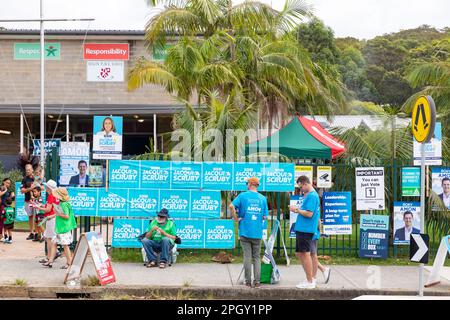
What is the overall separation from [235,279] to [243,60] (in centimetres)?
1008

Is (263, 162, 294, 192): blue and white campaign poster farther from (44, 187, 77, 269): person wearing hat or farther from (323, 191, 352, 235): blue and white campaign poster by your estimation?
(44, 187, 77, 269): person wearing hat

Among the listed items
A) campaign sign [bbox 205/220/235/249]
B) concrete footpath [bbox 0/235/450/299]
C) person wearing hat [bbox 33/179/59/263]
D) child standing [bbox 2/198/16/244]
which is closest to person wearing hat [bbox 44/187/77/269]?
person wearing hat [bbox 33/179/59/263]

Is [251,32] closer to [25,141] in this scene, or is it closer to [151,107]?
[151,107]

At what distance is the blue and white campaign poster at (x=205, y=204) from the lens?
12227 mm

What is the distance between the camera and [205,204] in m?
12.2

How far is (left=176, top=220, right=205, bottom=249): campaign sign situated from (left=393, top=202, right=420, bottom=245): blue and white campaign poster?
3.96 metres

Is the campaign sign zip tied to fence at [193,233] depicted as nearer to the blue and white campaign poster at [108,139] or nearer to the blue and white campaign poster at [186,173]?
the blue and white campaign poster at [186,173]

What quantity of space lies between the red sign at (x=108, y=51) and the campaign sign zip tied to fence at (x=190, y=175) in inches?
676

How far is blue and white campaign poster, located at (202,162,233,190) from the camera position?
12.3 m

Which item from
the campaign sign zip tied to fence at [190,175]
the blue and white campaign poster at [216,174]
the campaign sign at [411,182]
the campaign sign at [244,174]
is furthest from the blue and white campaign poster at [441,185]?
the blue and white campaign poster at [216,174]

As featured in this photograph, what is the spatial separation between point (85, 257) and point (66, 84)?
20.3m

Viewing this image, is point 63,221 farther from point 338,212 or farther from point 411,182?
point 411,182

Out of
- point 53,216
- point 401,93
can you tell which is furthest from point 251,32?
point 401,93
